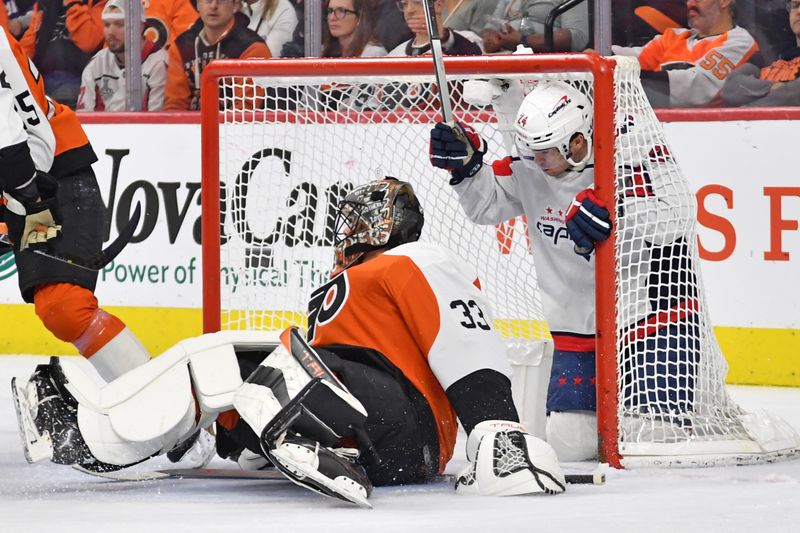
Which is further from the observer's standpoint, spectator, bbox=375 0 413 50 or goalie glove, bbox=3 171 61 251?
spectator, bbox=375 0 413 50

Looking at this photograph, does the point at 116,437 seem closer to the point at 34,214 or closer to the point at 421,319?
the point at 421,319

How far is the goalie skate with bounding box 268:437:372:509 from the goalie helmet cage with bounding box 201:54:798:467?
440mm

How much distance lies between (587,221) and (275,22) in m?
2.72

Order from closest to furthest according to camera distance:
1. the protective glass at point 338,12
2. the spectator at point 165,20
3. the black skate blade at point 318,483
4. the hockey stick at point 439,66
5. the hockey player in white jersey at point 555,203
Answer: the black skate blade at point 318,483, the hockey stick at point 439,66, the hockey player in white jersey at point 555,203, the protective glass at point 338,12, the spectator at point 165,20

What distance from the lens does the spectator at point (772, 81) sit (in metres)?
5.07

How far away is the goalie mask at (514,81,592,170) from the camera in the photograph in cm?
363

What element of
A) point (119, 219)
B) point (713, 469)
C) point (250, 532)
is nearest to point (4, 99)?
point (250, 532)

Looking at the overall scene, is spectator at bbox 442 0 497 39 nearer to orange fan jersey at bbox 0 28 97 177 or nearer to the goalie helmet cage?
the goalie helmet cage

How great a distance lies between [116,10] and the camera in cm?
609

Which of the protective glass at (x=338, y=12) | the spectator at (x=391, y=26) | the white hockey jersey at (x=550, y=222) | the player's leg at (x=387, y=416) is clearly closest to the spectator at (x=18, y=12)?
the protective glass at (x=338, y=12)

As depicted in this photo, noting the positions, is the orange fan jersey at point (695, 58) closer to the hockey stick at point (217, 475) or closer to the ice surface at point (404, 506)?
the ice surface at point (404, 506)

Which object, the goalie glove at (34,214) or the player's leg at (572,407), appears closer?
the goalie glove at (34,214)

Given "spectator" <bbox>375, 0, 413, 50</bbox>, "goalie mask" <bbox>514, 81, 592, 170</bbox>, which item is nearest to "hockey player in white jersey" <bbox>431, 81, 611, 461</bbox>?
"goalie mask" <bbox>514, 81, 592, 170</bbox>

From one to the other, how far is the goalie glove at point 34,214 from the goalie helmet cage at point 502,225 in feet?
1.57
